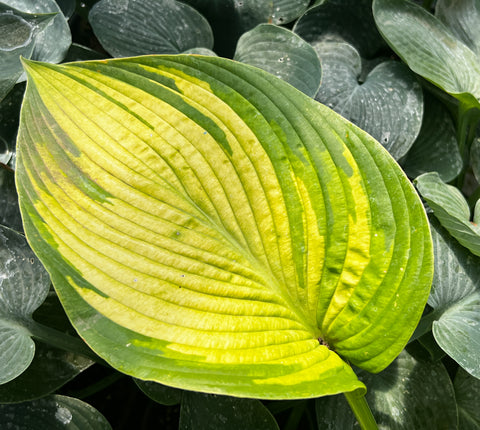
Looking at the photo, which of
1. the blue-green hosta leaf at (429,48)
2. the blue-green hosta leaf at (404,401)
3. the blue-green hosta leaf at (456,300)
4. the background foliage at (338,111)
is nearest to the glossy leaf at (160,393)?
the background foliage at (338,111)

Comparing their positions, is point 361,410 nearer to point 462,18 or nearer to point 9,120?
point 9,120

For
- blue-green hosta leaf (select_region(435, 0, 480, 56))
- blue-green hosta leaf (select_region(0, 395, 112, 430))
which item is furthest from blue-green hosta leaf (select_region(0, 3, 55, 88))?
blue-green hosta leaf (select_region(435, 0, 480, 56))

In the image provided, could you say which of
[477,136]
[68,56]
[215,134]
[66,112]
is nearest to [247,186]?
[215,134]

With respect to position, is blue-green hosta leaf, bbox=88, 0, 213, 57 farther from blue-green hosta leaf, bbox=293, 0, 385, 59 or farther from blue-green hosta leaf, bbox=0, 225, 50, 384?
blue-green hosta leaf, bbox=0, 225, 50, 384

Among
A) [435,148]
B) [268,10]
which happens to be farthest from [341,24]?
[435,148]

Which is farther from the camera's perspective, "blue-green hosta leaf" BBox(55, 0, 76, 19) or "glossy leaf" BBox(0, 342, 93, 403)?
"blue-green hosta leaf" BBox(55, 0, 76, 19)
